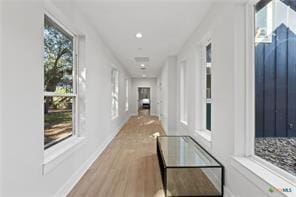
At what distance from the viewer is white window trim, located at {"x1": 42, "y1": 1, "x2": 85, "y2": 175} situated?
2.39 metres

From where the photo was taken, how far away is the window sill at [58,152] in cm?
231

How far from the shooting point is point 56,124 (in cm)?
293

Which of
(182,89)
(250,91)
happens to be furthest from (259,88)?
(182,89)

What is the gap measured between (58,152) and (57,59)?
1.19m

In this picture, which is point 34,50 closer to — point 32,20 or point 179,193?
point 32,20

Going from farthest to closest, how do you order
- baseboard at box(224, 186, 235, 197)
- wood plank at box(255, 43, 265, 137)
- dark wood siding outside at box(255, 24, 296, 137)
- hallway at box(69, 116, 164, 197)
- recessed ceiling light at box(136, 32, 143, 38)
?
1. recessed ceiling light at box(136, 32, 143, 38)
2. hallway at box(69, 116, 164, 197)
3. baseboard at box(224, 186, 235, 197)
4. wood plank at box(255, 43, 265, 137)
5. dark wood siding outside at box(255, 24, 296, 137)

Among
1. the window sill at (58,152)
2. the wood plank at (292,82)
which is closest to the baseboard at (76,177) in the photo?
the window sill at (58,152)

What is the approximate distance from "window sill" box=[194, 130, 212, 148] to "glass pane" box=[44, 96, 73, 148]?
212cm

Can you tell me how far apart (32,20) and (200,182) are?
9.21 feet

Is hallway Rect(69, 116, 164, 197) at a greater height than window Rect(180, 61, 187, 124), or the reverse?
window Rect(180, 61, 187, 124)

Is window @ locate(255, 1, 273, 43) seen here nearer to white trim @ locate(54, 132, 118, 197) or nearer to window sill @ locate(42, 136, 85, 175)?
window sill @ locate(42, 136, 85, 175)

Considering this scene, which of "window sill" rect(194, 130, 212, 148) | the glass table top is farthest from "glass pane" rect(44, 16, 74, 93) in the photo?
"window sill" rect(194, 130, 212, 148)

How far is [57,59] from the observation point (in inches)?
115

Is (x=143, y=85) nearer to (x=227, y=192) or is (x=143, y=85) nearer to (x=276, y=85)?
(x=227, y=192)
